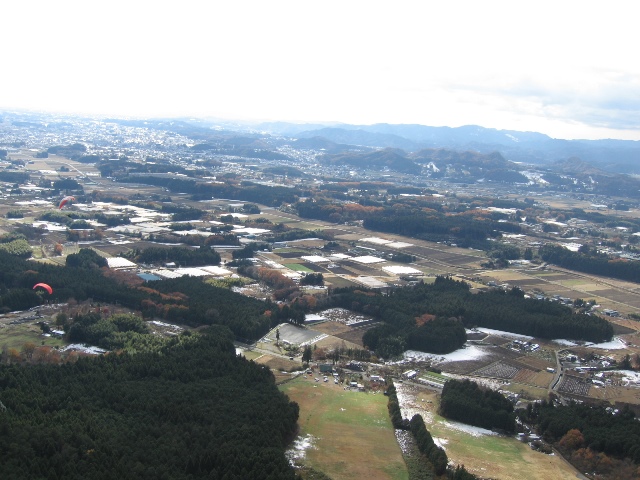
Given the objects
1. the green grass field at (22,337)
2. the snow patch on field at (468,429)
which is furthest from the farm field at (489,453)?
the green grass field at (22,337)

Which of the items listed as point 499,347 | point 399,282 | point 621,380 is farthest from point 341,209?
point 621,380

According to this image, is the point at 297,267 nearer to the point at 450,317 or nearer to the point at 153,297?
the point at 153,297

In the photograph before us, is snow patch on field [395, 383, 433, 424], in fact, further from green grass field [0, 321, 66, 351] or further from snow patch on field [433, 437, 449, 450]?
green grass field [0, 321, 66, 351]

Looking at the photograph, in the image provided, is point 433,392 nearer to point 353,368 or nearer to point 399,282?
point 353,368

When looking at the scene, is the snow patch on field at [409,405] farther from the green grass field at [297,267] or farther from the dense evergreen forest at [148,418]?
the green grass field at [297,267]

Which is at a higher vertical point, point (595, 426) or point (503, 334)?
point (595, 426)

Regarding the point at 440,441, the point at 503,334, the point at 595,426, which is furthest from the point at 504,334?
the point at 440,441
